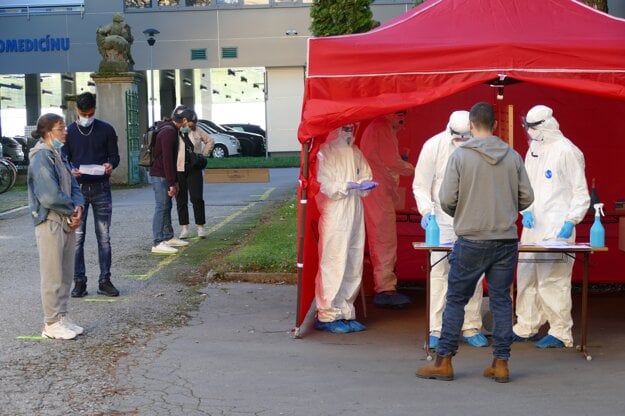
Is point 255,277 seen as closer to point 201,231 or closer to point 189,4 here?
point 201,231

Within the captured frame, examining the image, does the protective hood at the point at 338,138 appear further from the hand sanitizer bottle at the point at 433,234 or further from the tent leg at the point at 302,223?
the hand sanitizer bottle at the point at 433,234

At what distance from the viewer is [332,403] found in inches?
268

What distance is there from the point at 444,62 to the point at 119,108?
15.9 meters

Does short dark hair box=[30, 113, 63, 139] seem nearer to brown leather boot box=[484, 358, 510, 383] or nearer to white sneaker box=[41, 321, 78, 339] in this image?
white sneaker box=[41, 321, 78, 339]

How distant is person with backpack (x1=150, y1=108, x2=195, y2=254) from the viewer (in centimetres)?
1318

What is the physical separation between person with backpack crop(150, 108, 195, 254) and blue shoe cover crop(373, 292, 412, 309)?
12.7ft

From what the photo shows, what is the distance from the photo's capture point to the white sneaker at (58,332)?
858 centimetres

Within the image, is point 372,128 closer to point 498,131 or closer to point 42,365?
point 498,131

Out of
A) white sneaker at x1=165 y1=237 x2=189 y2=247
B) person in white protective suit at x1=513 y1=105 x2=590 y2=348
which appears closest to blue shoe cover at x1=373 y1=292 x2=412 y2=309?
person in white protective suit at x1=513 y1=105 x2=590 y2=348

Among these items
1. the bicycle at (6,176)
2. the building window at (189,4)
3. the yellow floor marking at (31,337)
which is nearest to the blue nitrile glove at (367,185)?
the yellow floor marking at (31,337)

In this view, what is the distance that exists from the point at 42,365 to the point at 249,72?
3238cm

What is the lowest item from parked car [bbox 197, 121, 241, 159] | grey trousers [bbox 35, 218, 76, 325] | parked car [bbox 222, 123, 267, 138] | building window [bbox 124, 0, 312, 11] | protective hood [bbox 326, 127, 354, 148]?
parked car [bbox 197, 121, 241, 159]

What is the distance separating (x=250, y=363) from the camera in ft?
26.0

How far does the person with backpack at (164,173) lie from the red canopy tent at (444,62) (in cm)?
442
